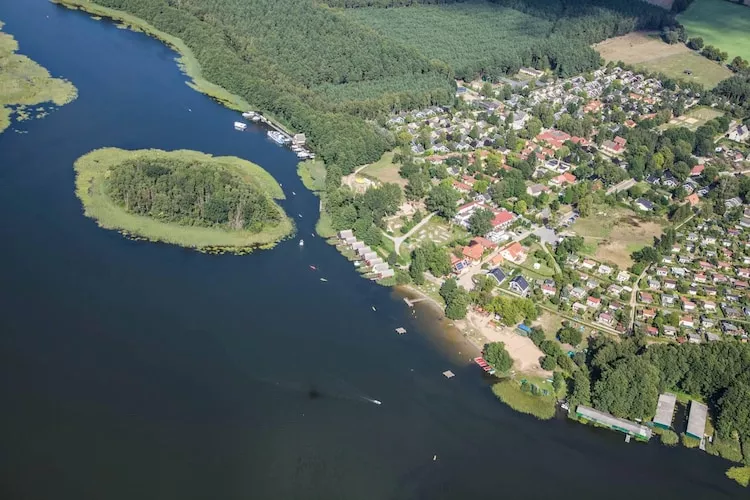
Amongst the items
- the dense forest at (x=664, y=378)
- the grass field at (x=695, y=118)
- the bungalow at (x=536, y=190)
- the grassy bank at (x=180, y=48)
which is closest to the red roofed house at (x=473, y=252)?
the bungalow at (x=536, y=190)

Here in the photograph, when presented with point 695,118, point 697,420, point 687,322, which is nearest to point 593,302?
point 687,322

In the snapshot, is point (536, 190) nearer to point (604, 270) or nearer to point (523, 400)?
point (604, 270)

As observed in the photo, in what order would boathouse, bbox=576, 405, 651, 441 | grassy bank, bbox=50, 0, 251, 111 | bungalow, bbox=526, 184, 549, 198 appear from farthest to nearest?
grassy bank, bbox=50, 0, 251, 111, bungalow, bbox=526, 184, 549, 198, boathouse, bbox=576, 405, 651, 441

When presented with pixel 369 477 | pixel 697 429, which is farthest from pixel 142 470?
pixel 697 429

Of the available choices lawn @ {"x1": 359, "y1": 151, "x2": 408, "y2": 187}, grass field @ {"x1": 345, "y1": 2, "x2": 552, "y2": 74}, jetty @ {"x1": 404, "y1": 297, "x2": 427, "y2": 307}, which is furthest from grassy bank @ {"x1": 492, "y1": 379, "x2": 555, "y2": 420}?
grass field @ {"x1": 345, "y1": 2, "x2": 552, "y2": 74}

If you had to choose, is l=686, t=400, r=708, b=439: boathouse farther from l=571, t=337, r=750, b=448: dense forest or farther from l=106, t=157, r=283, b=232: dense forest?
l=106, t=157, r=283, b=232: dense forest

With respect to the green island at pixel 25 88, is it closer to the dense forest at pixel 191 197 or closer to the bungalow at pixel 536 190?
the dense forest at pixel 191 197
